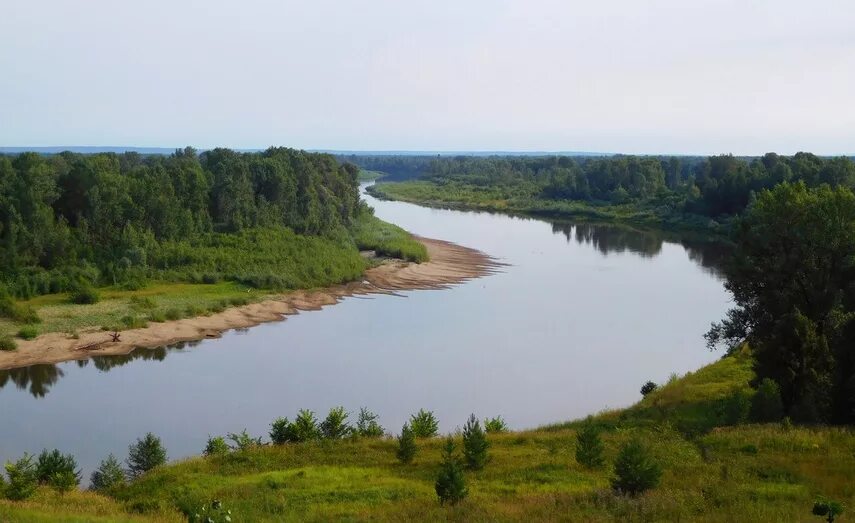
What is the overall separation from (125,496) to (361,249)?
54861mm

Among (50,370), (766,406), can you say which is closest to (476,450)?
(766,406)

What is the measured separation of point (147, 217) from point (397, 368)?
28.4 meters

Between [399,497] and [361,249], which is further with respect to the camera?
[361,249]

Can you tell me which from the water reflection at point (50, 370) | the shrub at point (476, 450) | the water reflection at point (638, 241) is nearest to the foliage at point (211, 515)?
the shrub at point (476, 450)

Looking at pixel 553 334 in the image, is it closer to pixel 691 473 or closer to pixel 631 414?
pixel 631 414

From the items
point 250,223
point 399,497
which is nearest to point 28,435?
point 399,497

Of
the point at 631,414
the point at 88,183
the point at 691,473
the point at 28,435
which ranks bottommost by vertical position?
the point at 28,435

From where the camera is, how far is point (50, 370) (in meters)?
35.0

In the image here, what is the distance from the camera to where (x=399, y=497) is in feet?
48.4

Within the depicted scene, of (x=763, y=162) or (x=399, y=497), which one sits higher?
(x=763, y=162)

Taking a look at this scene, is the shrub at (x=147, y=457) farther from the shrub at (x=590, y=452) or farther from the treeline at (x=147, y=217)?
the treeline at (x=147, y=217)

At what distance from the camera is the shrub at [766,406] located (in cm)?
2056

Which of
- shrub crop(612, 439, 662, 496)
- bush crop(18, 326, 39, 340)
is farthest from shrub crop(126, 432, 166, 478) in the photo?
bush crop(18, 326, 39, 340)

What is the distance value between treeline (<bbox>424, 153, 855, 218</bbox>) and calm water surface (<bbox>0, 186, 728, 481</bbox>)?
21405 mm
